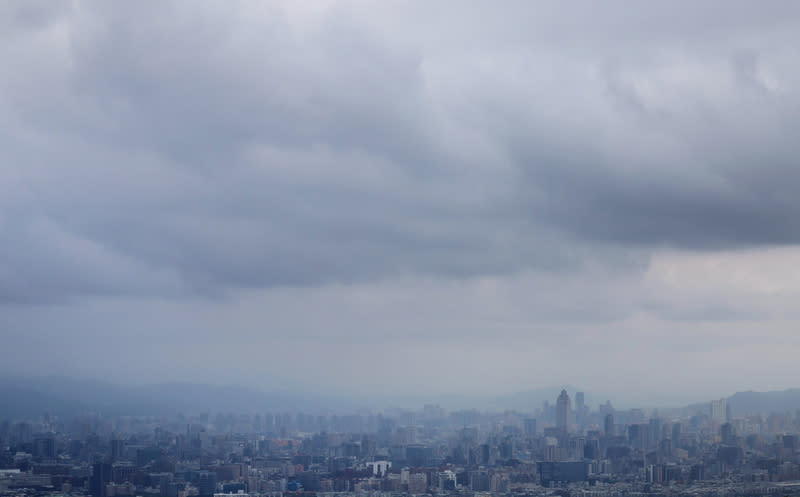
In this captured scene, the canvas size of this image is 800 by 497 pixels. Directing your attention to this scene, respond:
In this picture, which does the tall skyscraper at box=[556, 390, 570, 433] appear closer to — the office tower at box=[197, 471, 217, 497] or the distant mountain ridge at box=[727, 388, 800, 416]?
the distant mountain ridge at box=[727, 388, 800, 416]

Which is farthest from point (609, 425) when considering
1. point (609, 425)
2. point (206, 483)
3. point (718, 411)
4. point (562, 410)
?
point (206, 483)

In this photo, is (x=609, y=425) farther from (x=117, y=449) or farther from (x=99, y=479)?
(x=99, y=479)

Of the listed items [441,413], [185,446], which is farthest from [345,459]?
[441,413]

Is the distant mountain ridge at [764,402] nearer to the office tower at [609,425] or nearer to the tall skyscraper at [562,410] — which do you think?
the office tower at [609,425]

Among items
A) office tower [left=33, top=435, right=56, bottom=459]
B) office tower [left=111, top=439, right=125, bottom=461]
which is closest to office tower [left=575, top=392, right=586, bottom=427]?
office tower [left=111, top=439, right=125, bottom=461]

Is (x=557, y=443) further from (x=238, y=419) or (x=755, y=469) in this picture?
(x=238, y=419)

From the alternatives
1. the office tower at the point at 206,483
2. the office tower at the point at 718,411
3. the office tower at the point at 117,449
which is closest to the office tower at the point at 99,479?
the office tower at the point at 206,483
